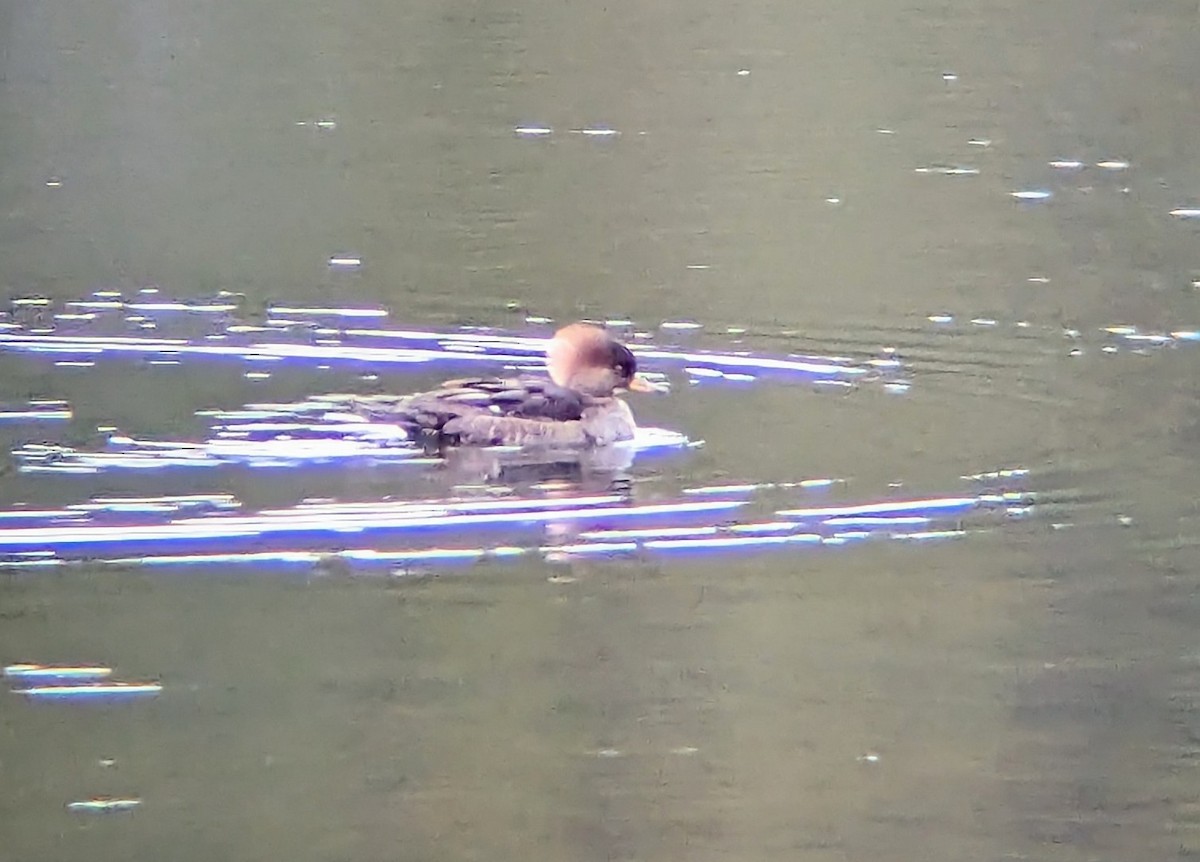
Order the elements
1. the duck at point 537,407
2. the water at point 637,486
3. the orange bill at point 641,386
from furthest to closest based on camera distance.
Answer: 1. the orange bill at point 641,386
2. the duck at point 537,407
3. the water at point 637,486

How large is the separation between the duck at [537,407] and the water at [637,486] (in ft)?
0.30

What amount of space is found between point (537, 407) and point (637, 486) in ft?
1.07

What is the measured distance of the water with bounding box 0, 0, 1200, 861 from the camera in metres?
1.95

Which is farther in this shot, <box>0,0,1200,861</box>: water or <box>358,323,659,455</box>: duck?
<box>358,323,659,455</box>: duck

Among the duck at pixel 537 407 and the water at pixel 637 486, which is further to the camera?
the duck at pixel 537 407

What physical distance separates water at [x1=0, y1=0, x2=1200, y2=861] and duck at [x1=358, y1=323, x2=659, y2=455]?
9 cm

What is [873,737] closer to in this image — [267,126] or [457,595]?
[457,595]

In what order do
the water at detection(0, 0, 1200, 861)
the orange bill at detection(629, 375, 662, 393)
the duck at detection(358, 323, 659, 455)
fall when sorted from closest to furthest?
the water at detection(0, 0, 1200, 861) → the duck at detection(358, 323, 659, 455) → the orange bill at detection(629, 375, 662, 393)

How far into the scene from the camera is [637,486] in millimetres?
2785

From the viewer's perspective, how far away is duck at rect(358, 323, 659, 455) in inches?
117

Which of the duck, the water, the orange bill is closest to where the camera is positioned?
the water

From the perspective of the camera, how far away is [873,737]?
6.76 feet

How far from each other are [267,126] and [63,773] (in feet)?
11.9

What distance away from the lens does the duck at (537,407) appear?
297 centimetres
